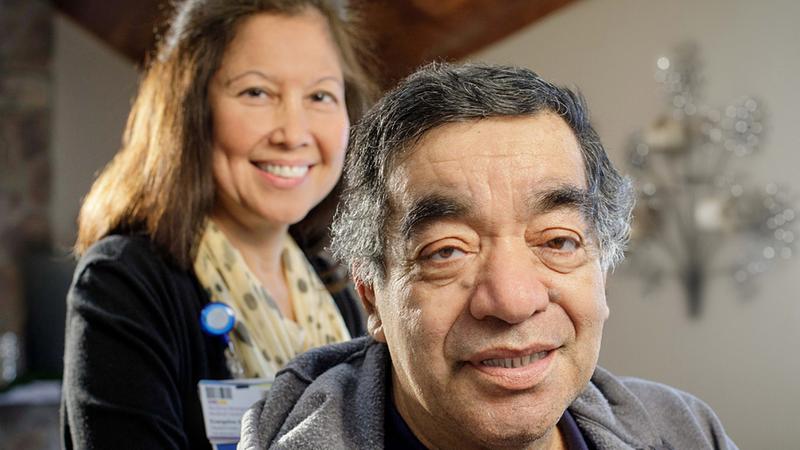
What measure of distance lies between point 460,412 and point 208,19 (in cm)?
102

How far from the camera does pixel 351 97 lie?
2.00 meters

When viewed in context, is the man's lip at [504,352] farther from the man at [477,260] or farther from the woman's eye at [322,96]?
the woman's eye at [322,96]

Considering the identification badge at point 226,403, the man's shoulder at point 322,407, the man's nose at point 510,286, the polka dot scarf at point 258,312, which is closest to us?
the man's nose at point 510,286

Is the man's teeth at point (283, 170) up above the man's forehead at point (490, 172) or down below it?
above

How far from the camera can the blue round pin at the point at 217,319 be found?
5.44ft

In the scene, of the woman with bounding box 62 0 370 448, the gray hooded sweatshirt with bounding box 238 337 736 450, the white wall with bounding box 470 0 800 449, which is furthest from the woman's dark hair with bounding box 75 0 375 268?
the white wall with bounding box 470 0 800 449

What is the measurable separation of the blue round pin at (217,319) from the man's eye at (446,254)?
636 mm

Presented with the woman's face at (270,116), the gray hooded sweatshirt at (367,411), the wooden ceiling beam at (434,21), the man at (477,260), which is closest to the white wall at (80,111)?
the wooden ceiling beam at (434,21)

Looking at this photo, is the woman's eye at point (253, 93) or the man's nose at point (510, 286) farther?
the woman's eye at point (253, 93)

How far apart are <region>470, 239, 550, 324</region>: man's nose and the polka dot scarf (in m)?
0.72

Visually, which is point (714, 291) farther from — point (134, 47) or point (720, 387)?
point (134, 47)

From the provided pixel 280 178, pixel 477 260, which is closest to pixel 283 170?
pixel 280 178

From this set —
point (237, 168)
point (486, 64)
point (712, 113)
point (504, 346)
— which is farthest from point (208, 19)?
point (712, 113)

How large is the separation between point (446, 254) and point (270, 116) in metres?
0.76
